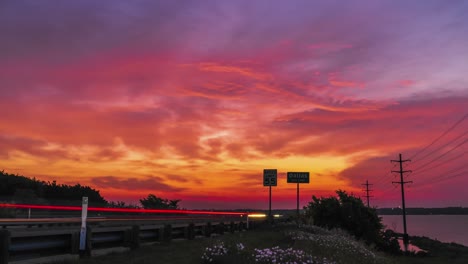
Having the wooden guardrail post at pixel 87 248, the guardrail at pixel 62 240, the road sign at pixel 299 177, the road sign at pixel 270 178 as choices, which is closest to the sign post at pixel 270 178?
the road sign at pixel 270 178

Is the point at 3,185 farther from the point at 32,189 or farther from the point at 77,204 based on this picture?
the point at 77,204

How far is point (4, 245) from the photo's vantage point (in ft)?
31.9

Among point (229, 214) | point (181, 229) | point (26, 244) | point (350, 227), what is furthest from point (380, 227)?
point (26, 244)

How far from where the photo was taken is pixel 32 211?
156ft

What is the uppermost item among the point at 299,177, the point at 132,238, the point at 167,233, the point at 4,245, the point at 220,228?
the point at 299,177

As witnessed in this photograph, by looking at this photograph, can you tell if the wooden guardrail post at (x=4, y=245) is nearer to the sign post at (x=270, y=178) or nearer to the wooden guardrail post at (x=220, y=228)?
the wooden guardrail post at (x=220, y=228)

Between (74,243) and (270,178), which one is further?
(270,178)

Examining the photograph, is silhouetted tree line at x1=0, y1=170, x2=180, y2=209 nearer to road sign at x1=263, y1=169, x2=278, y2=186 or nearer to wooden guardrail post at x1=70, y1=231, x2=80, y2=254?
road sign at x1=263, y1=169, x2=278, y2=186

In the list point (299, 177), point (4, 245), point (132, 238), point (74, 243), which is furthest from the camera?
point (299, 177)

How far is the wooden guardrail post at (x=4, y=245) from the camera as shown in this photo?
31.7 feet

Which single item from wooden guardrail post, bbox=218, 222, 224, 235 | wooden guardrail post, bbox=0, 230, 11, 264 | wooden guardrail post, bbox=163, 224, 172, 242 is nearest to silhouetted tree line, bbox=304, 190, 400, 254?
wooden guardrail post, bbox=218, 222, 224, 235

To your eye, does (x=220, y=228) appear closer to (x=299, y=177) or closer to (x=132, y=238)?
(x=132, y=238)

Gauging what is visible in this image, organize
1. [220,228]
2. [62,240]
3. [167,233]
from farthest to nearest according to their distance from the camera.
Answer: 1. [220,228]
2. [167,233]
3. [62,240]

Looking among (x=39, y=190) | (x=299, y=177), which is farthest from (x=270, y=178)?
(x=39, y=190)
